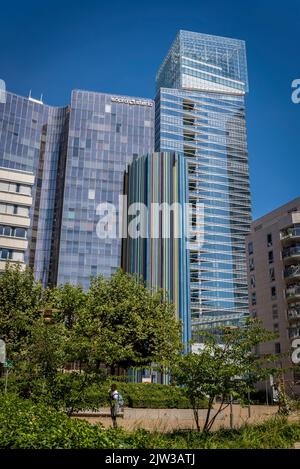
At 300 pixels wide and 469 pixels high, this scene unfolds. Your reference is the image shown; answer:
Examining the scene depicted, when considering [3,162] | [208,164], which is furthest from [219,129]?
[3,162]

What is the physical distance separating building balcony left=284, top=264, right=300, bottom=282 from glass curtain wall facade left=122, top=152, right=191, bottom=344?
21.6 m

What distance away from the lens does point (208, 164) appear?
12512 centimetres

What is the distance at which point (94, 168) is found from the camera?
103 metres

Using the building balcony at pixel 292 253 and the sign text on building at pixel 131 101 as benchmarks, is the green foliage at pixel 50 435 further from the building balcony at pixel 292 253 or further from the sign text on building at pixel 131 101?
the sign text on building at pixel 131 101

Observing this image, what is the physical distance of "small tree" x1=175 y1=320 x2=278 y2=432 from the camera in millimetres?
12797

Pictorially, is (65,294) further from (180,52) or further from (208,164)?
(180,52)

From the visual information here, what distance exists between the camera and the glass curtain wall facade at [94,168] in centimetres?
9556

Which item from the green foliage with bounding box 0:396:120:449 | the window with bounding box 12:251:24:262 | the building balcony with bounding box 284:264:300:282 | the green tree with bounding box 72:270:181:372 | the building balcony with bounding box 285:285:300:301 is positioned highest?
the window with bounding box 12:251:24:262

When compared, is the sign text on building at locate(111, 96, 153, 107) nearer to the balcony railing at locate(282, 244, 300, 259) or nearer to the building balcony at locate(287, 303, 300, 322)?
the balcony railing at locate(282, 244, 300, 259)

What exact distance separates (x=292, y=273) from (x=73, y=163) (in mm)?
58187

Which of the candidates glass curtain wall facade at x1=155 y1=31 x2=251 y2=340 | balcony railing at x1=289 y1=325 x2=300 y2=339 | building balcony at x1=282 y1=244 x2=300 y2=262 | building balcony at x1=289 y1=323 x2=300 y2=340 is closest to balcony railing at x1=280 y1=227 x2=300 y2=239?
building balcony at x1=282 y1=244 x2=300 y2=262

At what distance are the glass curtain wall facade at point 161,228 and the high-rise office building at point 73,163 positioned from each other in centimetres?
1077

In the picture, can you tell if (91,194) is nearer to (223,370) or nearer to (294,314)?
(294,314)
